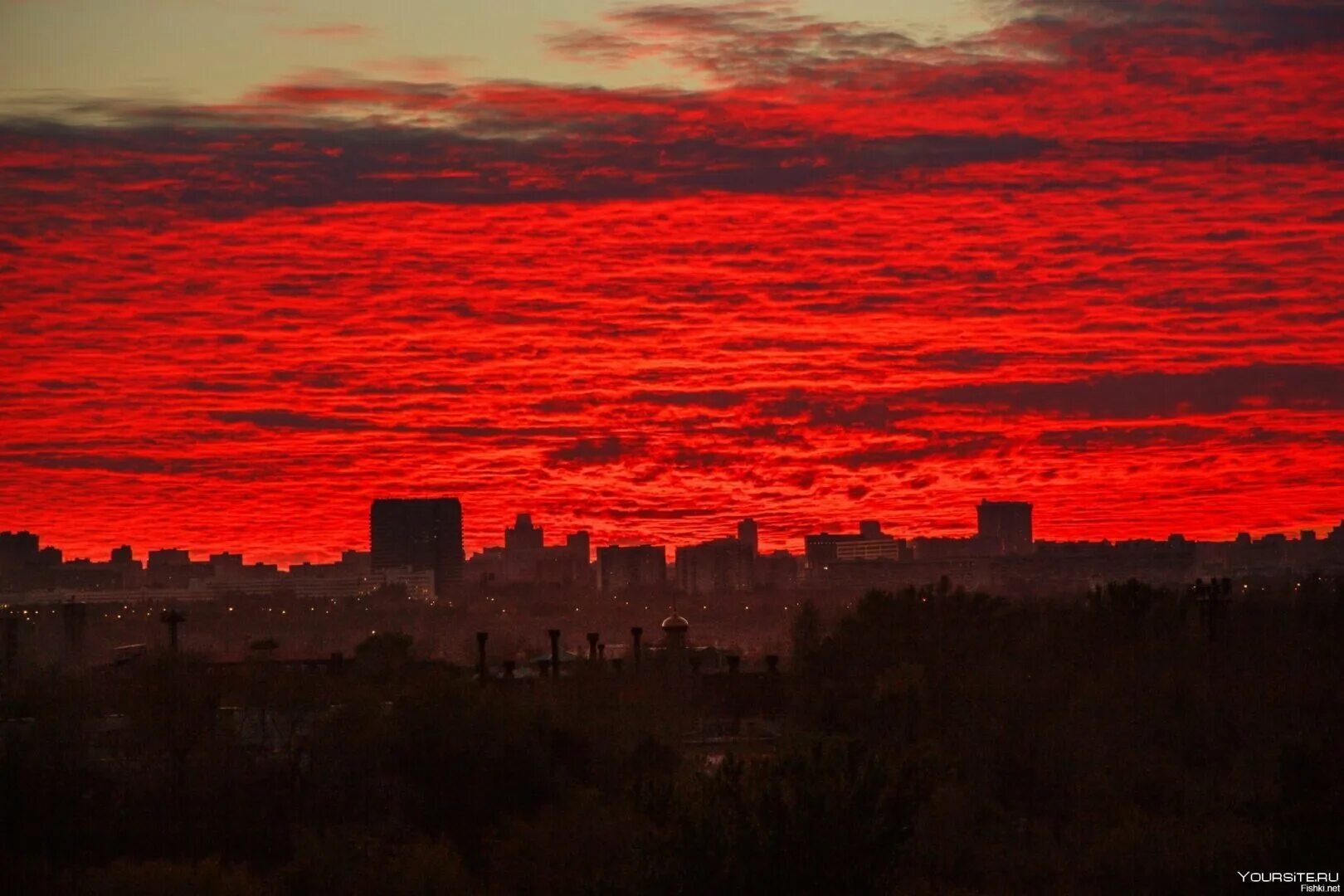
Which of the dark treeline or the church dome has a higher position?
the church dome

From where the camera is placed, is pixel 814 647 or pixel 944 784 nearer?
pixel 944 784

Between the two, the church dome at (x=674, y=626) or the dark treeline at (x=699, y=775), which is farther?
the church dome at (x=674, y=626)

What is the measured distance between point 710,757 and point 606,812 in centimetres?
1325

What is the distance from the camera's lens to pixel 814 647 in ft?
238

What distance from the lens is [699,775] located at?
35.5 metres

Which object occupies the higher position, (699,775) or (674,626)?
(674,626)

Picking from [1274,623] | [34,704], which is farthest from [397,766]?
[1274,623]

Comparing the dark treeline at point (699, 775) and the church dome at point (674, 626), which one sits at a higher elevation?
the church dome at point (674, 626)

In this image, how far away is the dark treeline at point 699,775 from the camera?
1282 inches

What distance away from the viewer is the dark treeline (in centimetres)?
3256

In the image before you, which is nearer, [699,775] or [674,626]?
[699,775]

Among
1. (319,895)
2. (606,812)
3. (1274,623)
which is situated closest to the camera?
(319,895)

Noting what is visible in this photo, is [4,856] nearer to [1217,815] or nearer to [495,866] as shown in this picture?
[495,866]

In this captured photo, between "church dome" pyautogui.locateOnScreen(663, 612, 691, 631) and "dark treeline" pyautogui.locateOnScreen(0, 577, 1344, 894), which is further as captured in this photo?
"church dome" pyautogui.locateOnScreen(663, 612, 691, 631)
